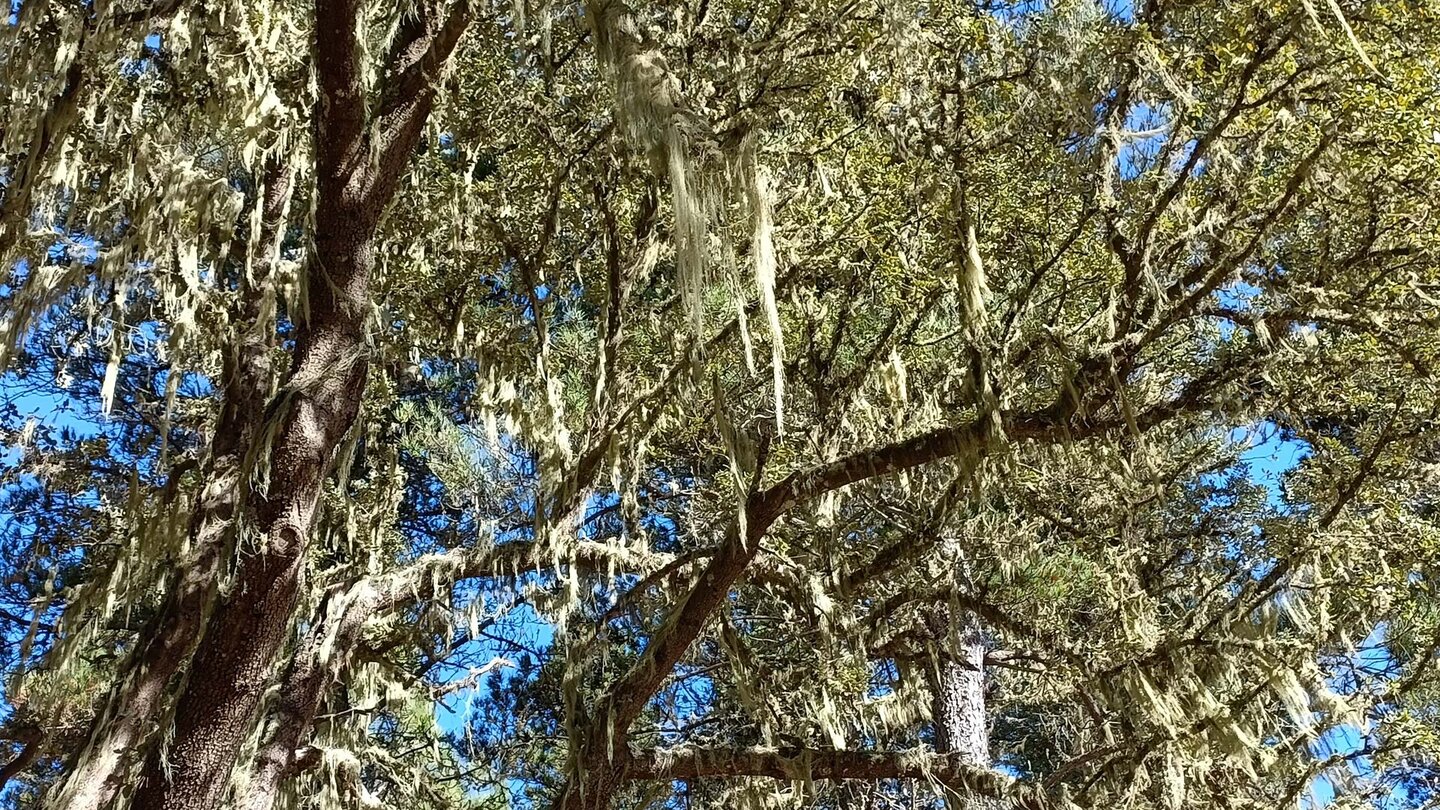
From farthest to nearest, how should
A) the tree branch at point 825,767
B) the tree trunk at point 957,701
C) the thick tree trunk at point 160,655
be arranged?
the tree trunk at point 957,701, the tree branch at point 825,767, the thick tree trunk at point 160,655

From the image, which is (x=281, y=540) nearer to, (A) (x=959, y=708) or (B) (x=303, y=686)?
(B) (x=303, y=686)

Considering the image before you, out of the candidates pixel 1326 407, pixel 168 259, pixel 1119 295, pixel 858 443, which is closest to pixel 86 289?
pixel 168 259

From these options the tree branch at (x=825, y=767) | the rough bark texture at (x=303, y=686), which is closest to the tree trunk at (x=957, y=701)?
the tree branch at (x=825, y=767)

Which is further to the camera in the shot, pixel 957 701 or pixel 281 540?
pixel 957 701

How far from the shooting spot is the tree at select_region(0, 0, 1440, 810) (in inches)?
114

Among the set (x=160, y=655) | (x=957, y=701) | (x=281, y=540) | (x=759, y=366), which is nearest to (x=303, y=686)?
(x=160, y=655)

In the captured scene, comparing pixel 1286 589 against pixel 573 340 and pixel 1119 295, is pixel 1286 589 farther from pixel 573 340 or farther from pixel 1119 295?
pixel 573 340

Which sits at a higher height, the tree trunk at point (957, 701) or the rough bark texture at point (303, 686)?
the tree trunk at point (957, 701)

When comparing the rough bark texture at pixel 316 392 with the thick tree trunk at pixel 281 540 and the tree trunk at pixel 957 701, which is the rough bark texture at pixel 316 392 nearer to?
the thick tree trunk at pixel 281 540

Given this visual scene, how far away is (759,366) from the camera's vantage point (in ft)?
14.7

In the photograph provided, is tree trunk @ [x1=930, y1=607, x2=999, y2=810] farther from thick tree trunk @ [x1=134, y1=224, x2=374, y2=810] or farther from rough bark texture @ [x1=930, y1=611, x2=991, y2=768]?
thick tree trunk @ [x1=134, y1=224, x2=374, y2=810]

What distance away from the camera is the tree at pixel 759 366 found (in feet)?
9.52

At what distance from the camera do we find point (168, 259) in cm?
353

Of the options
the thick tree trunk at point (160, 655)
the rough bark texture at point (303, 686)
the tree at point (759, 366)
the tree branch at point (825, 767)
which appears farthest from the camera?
the tree branch at point (825, 767)
